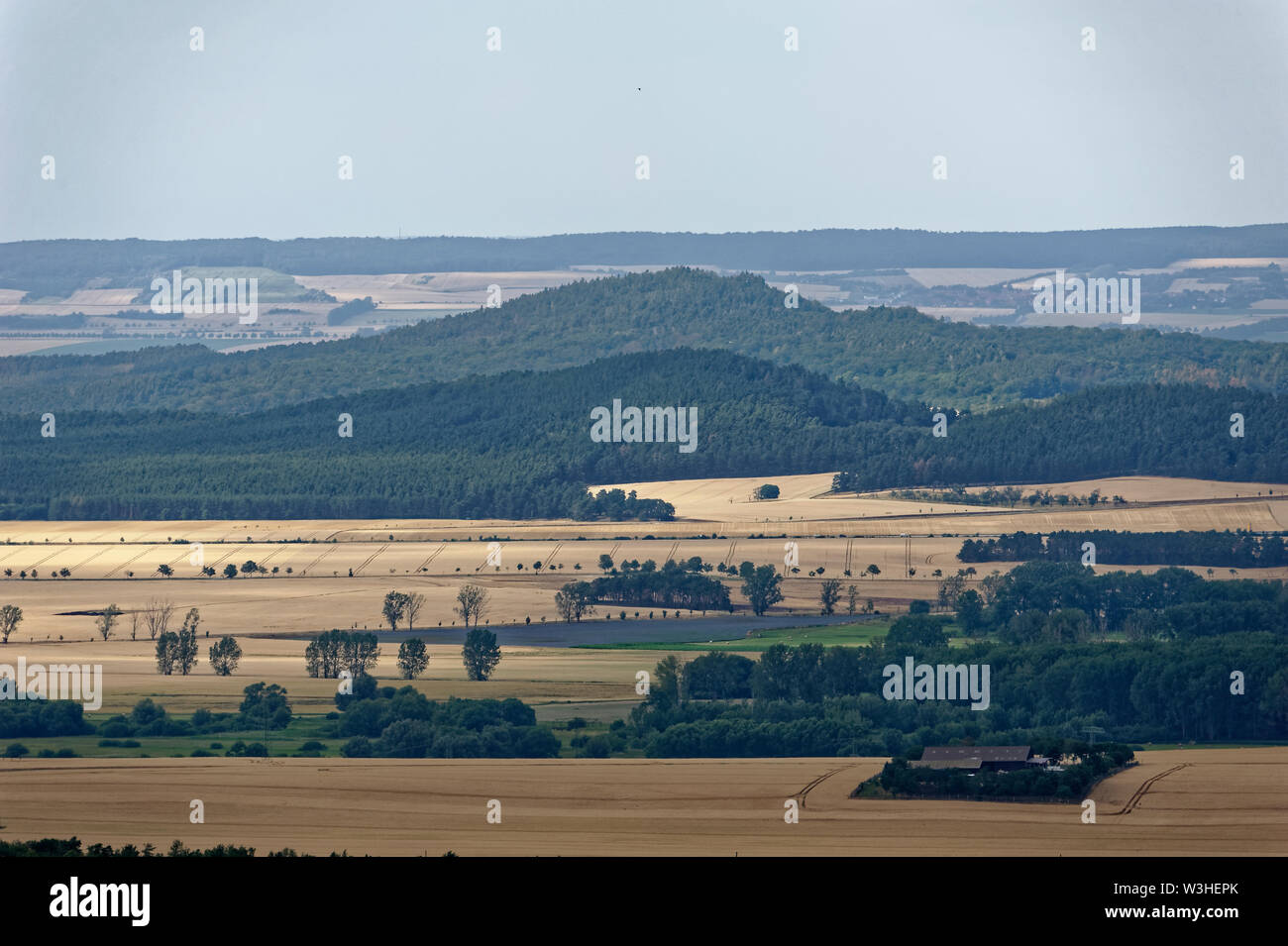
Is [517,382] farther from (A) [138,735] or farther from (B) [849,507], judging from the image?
(A) [138,735]

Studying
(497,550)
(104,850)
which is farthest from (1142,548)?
(104,850)

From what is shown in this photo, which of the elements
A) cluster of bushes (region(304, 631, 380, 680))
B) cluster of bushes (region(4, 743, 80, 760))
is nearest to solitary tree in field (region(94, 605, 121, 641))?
cluster of bushes (region(304, 631, 380, 680))

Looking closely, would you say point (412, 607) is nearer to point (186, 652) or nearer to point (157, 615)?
point (157, 615)

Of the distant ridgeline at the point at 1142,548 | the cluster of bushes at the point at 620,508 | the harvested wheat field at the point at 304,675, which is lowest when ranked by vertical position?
the harvested wheat field at the point at 304,675

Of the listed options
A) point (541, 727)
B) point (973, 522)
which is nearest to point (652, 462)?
point (973, 522)

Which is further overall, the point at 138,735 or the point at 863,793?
the point at 138,735

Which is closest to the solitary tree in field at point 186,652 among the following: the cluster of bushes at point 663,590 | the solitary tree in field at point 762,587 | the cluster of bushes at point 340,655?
the cluster of bushes at point 340,655

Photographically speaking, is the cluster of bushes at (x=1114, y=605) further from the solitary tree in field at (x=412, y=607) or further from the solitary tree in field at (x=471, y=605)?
the solitary tree in field at (x=412, y=607)
